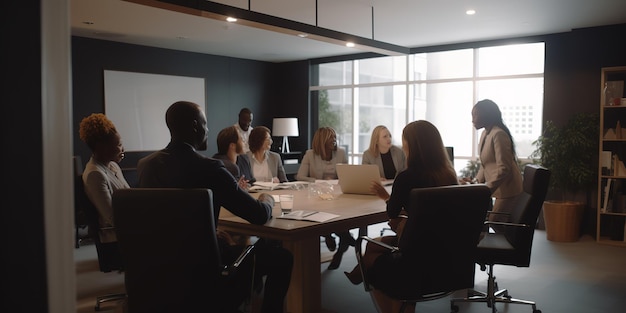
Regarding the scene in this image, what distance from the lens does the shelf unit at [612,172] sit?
20.3 ft

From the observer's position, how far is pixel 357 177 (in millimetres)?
4125

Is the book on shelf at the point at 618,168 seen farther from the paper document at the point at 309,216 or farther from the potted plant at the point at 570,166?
the paper document at the point at 309,216

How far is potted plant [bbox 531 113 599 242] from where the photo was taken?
634 centimetres

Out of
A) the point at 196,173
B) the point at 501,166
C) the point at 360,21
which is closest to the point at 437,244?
the point at 196,173

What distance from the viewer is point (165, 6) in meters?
3.29

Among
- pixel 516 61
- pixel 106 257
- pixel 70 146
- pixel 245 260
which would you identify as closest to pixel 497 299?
pixel 245 260

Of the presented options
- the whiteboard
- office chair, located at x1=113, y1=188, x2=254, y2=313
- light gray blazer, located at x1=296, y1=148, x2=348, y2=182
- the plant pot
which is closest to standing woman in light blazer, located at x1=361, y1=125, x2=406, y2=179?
light gray blazer, located at x1=296, y1=148, x2=348, y2=182

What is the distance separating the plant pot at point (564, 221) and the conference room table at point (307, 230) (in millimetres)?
3510

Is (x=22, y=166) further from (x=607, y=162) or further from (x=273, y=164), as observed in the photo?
(x=607, y=162)

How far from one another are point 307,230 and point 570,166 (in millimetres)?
4750

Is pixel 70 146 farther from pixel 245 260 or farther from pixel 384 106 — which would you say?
pixel 384 106

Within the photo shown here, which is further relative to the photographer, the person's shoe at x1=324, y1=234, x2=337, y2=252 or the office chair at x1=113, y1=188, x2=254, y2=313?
the person's shoe at x1=324, y1=234, x2=337, y2=252

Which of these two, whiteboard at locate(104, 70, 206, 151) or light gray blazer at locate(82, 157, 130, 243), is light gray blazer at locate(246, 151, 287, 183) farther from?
whiteboard at locate(104, 70, 206, 151)

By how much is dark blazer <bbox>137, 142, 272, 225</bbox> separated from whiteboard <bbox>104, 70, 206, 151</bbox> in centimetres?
597
